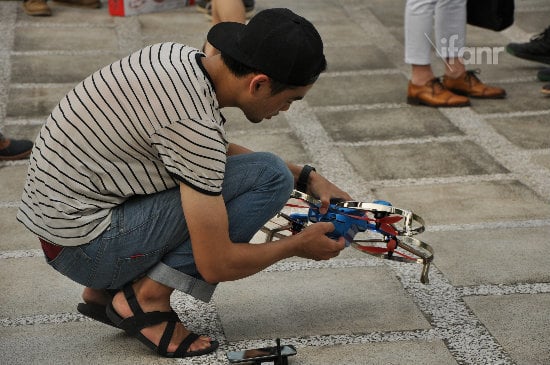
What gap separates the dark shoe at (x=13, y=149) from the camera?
4859 millimetres

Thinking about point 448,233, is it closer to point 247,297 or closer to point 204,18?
point 247,297

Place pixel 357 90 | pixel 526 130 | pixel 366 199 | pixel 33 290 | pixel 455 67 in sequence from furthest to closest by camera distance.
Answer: pixel 357 90
pixel 455 67
pixel 526 130
pixel 366 199
pixel 33 290

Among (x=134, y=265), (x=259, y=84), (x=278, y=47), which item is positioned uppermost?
(x=278, y=47)

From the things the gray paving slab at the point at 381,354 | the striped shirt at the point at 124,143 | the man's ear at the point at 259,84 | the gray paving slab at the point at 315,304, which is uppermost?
the man's ear at the point at 259,84

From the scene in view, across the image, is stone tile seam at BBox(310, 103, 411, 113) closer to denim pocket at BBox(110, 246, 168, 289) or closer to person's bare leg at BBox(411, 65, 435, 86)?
person's bare leg at BBox(411, 65, 435, 86)

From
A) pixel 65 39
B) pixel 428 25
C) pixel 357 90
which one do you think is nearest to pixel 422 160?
pixel 428 25

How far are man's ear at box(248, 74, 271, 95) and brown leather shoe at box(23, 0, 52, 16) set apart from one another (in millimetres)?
5014

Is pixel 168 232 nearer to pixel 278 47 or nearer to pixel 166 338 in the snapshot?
pixel 166 338

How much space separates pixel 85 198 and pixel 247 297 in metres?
0.84

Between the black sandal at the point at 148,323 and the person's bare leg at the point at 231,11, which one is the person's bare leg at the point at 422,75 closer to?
the person's bare leg at the point at 231,11

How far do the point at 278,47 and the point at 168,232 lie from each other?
63cm

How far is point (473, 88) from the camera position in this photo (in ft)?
19.3

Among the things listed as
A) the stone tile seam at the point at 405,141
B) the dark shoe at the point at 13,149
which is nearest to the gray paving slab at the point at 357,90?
the stone tile seam at the point at 405,141

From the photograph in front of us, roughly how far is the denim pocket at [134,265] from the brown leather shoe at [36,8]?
4827 millimetres
